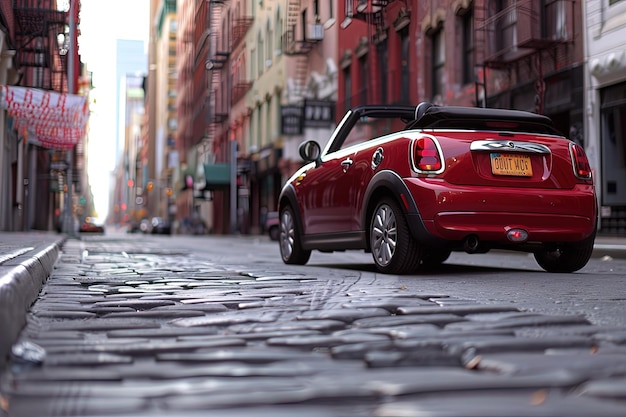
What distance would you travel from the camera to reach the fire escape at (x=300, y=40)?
34.6 m

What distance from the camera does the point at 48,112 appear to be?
23.0 metres

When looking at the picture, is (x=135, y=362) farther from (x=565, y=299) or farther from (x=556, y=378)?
(x=565, y=299)

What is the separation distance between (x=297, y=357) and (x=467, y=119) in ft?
15.7

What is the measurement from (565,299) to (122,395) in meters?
3.47

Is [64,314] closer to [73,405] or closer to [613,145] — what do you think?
[73,405]

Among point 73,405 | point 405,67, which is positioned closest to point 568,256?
point 73,405

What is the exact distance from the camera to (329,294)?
225 inches

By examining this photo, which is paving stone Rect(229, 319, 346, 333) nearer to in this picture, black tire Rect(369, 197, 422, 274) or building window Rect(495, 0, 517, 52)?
black tire Rect(369, 197, 422, 274)

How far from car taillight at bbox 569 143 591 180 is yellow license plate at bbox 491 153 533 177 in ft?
1.61

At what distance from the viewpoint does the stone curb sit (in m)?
3.06

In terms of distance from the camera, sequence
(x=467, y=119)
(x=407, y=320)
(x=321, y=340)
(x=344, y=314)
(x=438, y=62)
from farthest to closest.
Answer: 1. (x=438, y=62)
2. (x=467, y=119)
3. (x=344, y=314)
4. (x=407, y=320)
5. (x=321, y=340)

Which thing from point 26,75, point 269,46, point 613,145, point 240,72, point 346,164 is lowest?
point 346,164

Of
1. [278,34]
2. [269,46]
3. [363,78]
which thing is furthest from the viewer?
[269,46]

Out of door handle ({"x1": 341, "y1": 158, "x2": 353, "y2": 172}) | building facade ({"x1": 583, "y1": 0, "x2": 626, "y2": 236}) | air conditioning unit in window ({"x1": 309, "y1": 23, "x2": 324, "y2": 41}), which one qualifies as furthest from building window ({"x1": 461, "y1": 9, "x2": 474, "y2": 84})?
door handle ({"x1": 341, "y1": 158, "x2": 353, "y2": 172})
